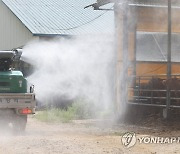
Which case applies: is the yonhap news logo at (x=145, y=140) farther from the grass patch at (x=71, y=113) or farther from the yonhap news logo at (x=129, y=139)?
the grass patch at (x=71, y=113)

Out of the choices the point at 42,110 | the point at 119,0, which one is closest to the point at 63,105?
the point at 42,110

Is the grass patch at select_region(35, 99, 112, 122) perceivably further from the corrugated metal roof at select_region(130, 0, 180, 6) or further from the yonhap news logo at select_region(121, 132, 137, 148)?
the yonhap news logo at select_region(121, 132, 137, 148)

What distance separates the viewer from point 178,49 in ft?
63.7

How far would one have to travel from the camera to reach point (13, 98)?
1377 centimetres

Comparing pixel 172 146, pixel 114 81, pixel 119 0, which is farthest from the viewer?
pixel 114 81

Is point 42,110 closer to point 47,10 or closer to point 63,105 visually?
point 63,105

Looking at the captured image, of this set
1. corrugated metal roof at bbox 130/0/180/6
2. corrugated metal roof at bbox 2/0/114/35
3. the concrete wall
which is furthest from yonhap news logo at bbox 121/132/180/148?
the concrete wall

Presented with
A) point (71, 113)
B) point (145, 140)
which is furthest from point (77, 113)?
point (145, 140)

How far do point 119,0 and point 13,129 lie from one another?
A: 18.5 feet

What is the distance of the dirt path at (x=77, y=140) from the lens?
1062 centimetres

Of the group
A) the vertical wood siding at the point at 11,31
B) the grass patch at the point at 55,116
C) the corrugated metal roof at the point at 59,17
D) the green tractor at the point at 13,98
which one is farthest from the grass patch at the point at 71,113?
the vertical wood siding at the point at 11,31

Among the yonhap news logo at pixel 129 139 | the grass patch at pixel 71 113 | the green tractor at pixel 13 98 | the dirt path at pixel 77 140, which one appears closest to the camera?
the dirt path at pixel 77 140

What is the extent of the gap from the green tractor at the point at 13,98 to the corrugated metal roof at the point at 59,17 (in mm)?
8696

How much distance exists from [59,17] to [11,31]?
261cm
